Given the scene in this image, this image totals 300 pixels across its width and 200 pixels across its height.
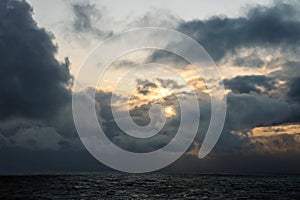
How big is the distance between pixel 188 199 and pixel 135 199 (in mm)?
11800

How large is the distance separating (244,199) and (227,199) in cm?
397

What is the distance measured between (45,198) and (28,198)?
12.2 feet

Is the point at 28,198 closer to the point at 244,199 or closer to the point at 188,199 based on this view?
the point at 188,199

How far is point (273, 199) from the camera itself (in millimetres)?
77812

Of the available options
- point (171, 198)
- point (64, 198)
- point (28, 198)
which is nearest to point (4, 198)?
point (28, 198)

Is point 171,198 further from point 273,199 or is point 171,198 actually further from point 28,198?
point 28,198

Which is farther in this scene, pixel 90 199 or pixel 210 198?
pixel 210 198

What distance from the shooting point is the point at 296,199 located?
75.1 meters

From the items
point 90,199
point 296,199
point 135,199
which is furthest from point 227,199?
point 90,199

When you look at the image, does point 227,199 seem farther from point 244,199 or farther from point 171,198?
→ point 171,198

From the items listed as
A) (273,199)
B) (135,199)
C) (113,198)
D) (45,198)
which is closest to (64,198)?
(45,198)

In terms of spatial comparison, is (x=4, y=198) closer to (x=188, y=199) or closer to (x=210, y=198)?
(x=188, y=199)

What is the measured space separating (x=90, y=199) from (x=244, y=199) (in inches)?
1363

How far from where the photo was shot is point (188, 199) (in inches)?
2987
